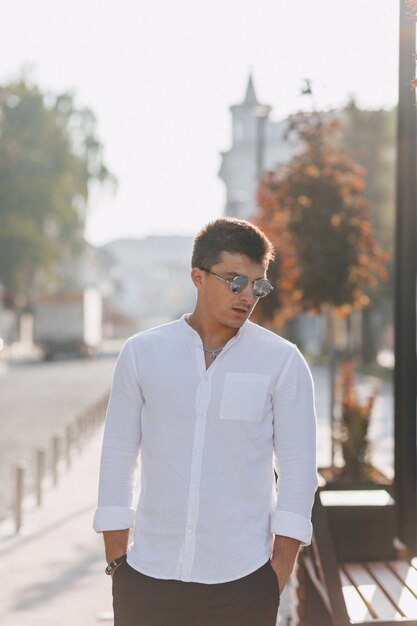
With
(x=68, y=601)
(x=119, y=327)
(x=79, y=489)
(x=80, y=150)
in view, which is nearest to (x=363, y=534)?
(x=68, y=601)

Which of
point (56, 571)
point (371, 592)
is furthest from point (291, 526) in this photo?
point (56, 571)

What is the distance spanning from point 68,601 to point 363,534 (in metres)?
1.90

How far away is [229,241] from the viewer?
2703mm

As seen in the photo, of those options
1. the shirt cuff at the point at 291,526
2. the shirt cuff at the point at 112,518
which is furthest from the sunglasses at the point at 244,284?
the shirt cuff at the point at 112,518

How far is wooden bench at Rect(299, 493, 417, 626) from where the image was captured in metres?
3.41

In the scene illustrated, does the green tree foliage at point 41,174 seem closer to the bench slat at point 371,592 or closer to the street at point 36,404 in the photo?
the street at point 36,404

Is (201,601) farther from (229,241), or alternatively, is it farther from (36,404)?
(36,404)

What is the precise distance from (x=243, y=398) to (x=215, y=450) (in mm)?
169

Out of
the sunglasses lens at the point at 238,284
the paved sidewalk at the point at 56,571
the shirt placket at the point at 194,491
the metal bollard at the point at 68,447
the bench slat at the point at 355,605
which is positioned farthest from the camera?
the metal bollard at the point at 68,447

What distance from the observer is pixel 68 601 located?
18.0 ft

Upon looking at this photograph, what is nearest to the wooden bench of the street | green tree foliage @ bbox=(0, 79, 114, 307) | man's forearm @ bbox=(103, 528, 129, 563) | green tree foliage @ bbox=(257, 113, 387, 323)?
man's forearm @ bbox=(103, 528, 129, 563)

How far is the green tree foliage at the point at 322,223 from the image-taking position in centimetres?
899

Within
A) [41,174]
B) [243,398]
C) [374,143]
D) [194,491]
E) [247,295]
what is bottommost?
[194,491]

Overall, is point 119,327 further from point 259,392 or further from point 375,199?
point 259,392
